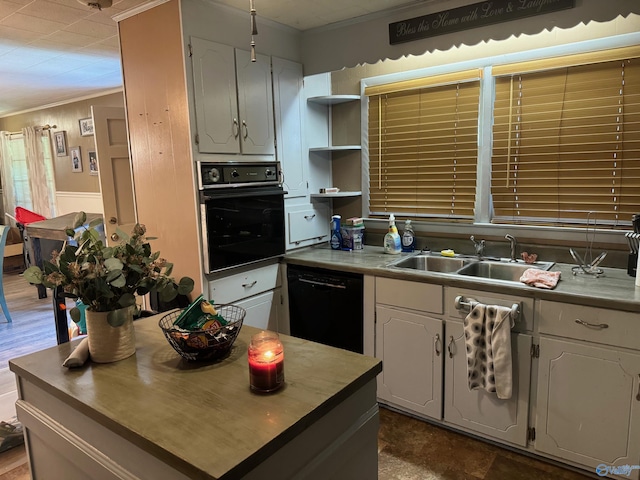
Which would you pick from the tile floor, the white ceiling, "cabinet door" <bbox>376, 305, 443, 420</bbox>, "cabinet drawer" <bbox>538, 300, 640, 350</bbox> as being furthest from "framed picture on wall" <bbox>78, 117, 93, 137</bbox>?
"cabinet drawer" <bbox>538, 300, 640, 350</bbox>

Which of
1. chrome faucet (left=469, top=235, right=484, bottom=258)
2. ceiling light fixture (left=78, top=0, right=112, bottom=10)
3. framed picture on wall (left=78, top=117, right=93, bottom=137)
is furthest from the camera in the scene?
framed picture on wall (left=78, top=117, right=93, bottom=137)

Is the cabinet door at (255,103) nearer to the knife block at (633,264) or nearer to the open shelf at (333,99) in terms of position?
the open shelf at (333,99)

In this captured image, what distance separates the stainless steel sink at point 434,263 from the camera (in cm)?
272

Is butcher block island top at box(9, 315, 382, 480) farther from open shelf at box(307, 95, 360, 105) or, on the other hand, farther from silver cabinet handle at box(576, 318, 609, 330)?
open shelf at box(307, 95, 360, 105)

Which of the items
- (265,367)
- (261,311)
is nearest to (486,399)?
(261,311)

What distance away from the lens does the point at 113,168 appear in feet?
11.0

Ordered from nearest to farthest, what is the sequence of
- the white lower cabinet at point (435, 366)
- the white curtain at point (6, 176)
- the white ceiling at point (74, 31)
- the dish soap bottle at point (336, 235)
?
the white lower cabinet at point (435, 366)
the white ceiling at point (74, 31)
the dish soap bottle at point (336, 235)
the white curtain at point (6, 176)

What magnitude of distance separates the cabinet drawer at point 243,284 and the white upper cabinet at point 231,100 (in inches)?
29.4

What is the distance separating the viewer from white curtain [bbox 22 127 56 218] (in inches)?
252

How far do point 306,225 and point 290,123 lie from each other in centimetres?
72

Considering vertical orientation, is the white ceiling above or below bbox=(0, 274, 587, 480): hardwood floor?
above

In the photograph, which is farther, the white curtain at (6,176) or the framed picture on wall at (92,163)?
the white curtain at (6,176)

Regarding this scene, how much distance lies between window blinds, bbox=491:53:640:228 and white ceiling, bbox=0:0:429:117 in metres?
0.90

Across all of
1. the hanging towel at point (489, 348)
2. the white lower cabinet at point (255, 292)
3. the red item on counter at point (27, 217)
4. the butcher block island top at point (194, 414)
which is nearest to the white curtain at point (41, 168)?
the red item on counter at point (27, 217)
